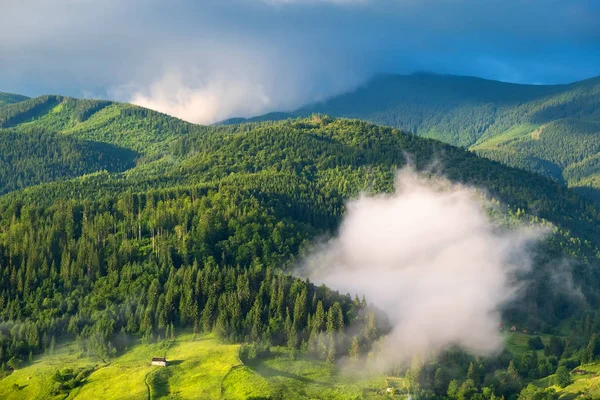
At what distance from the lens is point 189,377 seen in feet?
551

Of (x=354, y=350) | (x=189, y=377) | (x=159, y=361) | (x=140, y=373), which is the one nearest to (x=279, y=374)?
(x=189, y=377)

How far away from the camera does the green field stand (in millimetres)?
160375

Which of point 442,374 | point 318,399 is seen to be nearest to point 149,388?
point 318,399

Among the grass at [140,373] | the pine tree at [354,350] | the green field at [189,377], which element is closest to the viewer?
the green field at [189,377]

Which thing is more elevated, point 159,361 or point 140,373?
point 159,361

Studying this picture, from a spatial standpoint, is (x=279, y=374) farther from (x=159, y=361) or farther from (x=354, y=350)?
(x=159, y=361)

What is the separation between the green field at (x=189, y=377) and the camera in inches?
6314

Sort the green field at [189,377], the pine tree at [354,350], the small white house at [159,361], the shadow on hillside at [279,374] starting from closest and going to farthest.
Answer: the green field at [189,377] < the shadow on hillside at [279,374] < the small white house at [159,361] < the pine tree at [354,350]

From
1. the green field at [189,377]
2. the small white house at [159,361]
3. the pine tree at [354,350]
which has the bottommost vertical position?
the green field at [189,377]

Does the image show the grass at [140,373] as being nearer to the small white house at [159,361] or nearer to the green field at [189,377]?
the green field at [189,377]

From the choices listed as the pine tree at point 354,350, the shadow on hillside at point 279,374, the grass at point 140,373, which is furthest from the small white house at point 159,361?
the pine tree at point 354,350

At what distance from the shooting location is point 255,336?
633 ft

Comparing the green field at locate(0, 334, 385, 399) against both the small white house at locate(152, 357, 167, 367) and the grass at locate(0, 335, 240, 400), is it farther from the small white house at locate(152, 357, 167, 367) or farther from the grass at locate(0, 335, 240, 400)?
the small white house at locate(152, 357, 167, 367)

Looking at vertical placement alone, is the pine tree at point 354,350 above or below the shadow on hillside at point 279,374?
above
